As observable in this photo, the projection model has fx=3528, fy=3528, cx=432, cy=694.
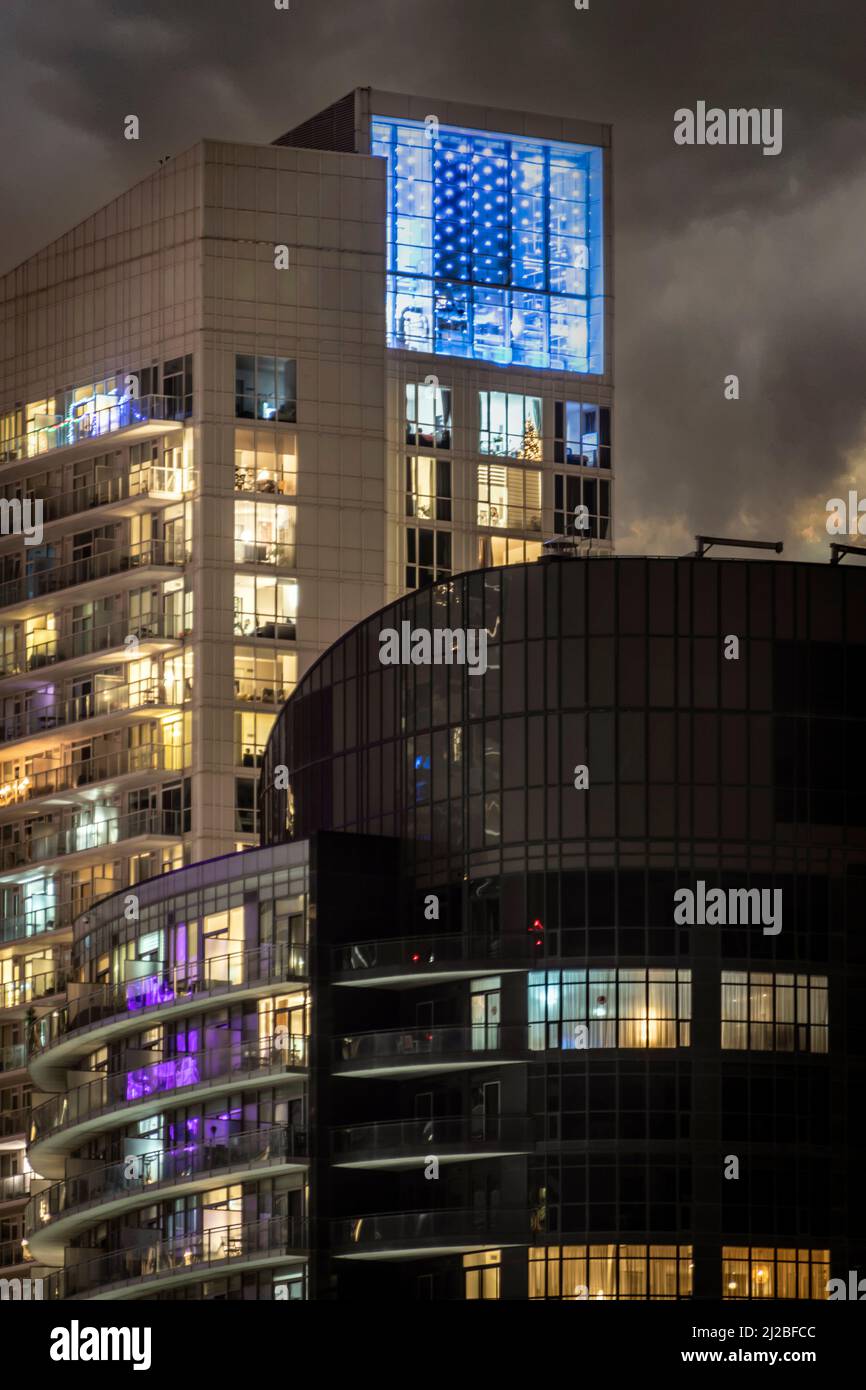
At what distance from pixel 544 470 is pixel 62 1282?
53.9 meters

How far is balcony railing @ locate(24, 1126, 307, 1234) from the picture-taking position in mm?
133000

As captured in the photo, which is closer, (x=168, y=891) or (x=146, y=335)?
(x=168, y=891)

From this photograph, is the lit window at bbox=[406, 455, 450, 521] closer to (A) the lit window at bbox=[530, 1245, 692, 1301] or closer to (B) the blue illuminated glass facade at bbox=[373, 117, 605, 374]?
(B) the blue illuminated glass facade at bbox=[373, 117, 605, 374]

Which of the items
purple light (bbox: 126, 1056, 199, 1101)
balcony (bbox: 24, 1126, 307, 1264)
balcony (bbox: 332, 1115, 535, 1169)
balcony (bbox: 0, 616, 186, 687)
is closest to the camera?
balcony (bbox: 332, 1115, 535, 1169)

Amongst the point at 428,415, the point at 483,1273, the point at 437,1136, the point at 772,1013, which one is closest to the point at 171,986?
the point at 437,1136

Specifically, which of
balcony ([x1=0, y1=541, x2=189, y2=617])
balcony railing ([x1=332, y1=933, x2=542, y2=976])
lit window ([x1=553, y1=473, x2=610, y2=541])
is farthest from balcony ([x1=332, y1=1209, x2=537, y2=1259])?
lit window ([x1=553, y1=473, x2=610, y2=541])

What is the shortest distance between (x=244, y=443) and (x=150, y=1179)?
142ft

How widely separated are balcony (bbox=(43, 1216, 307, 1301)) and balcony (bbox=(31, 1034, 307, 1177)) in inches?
222

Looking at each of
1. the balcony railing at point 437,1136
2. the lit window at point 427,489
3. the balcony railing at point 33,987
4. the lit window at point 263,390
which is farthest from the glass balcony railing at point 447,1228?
the lit window at point 427,489

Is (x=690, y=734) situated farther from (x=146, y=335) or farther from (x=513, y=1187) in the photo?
(x=146, y=335)

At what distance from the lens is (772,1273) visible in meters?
126

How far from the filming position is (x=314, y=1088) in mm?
132125

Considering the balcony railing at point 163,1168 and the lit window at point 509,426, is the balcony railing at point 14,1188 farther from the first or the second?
the lit window at point 509,426
